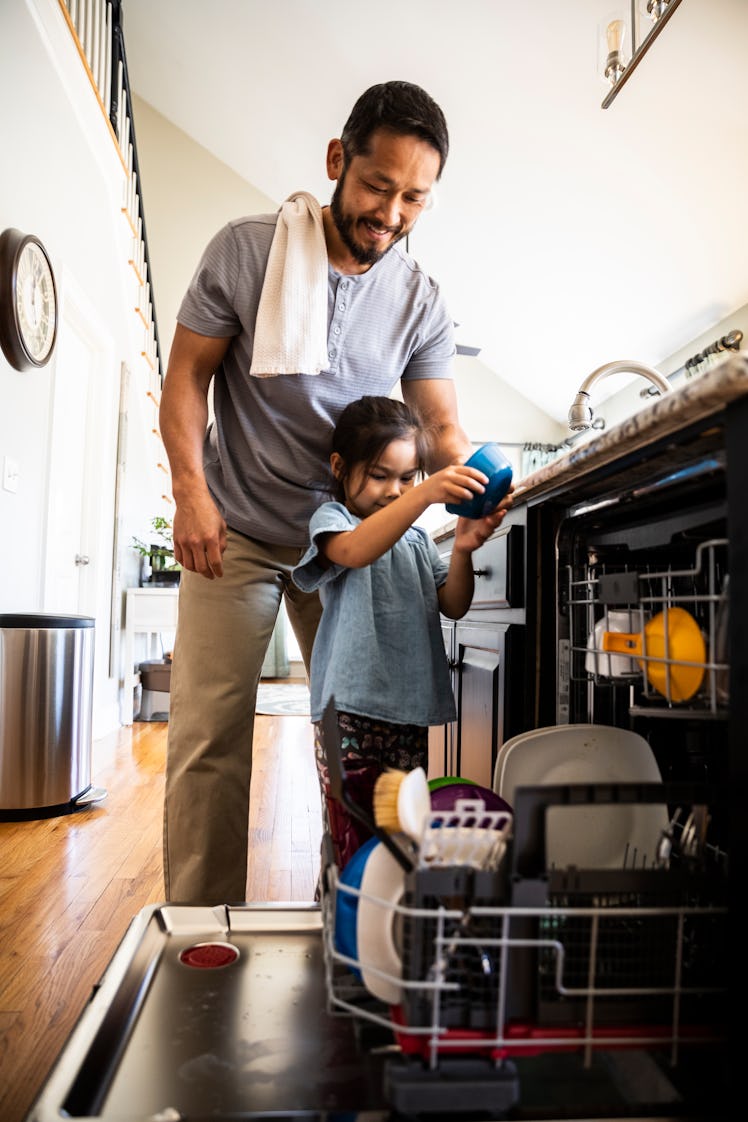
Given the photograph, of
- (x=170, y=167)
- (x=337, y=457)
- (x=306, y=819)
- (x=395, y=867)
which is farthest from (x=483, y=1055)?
(x=170, y=167)

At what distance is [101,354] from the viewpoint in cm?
385

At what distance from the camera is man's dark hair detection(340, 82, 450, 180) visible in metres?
1.10

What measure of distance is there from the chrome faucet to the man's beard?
2.41 ft

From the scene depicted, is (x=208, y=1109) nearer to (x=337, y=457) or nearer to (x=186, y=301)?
(x=337, y=457)

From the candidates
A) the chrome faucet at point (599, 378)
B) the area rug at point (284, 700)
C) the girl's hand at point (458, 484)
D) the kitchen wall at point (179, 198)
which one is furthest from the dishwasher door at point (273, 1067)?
the kitchen wall at point (179, 198)

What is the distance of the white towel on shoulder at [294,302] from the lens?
1181 millimetres

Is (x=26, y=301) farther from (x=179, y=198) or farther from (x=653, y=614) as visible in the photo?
(x=179, y=198)

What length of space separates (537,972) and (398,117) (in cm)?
106

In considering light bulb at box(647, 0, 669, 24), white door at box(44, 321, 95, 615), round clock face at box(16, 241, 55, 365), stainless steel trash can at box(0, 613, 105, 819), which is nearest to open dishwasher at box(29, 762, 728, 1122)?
stainless steel trash can at box(0, 613, 105, 819)

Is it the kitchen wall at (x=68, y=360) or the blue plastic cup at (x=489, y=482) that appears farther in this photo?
the kitchen wall at (x=68, y=360)

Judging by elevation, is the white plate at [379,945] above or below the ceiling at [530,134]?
below

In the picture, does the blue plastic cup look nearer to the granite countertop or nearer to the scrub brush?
the granite countertop

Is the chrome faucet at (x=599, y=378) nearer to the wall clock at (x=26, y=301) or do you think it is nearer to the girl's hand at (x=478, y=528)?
the girl's hand at (x=478, y=528)

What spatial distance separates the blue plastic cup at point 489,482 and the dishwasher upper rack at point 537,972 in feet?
1.35
